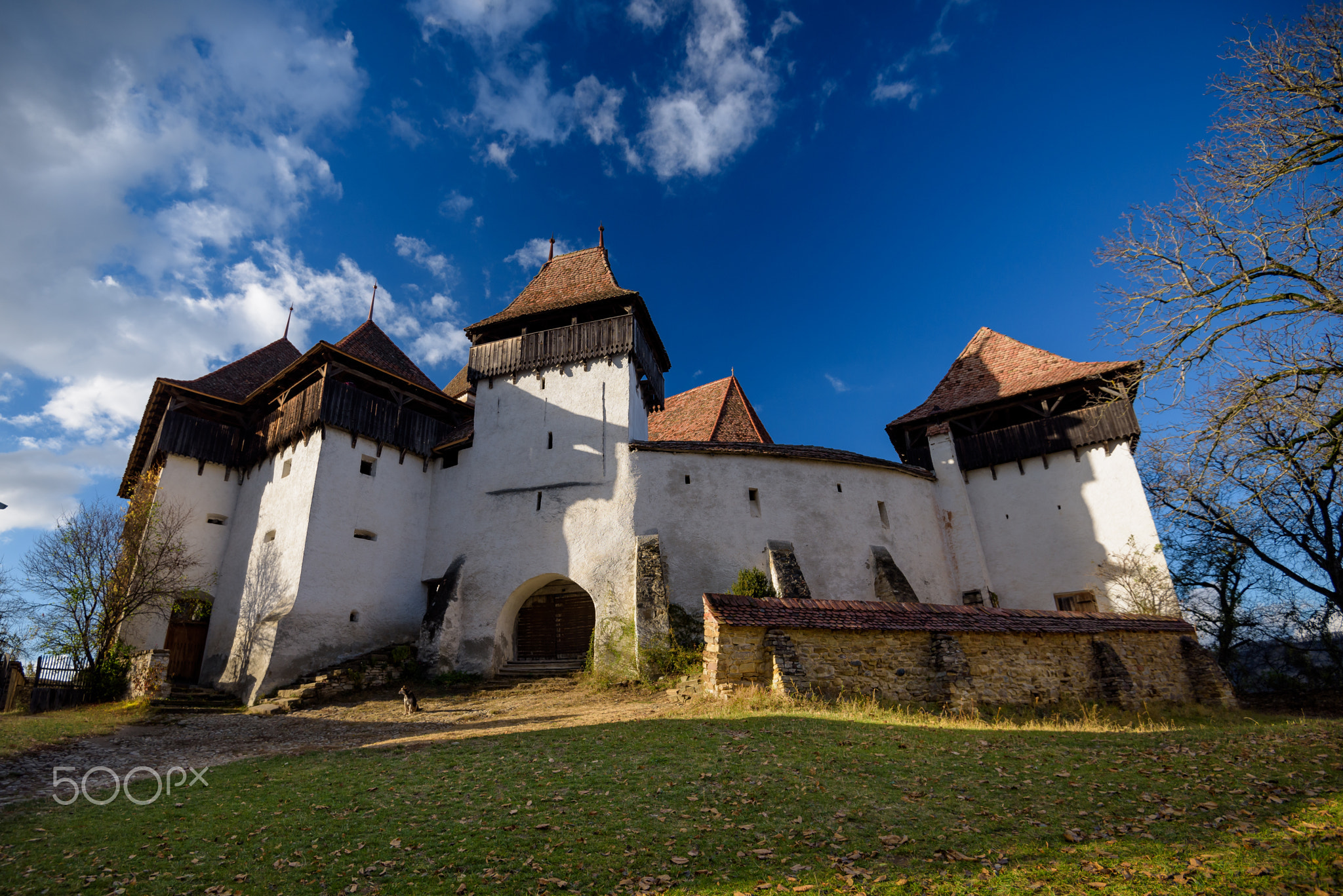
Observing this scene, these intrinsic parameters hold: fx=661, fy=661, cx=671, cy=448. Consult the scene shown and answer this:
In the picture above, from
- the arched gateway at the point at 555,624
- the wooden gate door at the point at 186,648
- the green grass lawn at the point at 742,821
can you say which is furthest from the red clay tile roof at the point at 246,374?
the green grass lawn at the point at 742,821

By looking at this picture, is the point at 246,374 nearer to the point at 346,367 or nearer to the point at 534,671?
the point at 346,367

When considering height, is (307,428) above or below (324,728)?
above

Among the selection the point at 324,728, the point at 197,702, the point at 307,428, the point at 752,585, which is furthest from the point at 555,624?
the point at 307,428

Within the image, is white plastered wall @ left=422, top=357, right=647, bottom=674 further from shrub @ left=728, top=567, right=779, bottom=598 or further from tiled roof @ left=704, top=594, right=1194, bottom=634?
tiled roof @ left=704, top=594, right=1194, bottom=634

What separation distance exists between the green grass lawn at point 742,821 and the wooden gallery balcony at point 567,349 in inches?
506

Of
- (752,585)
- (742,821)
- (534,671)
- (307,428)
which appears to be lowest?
(742,821)

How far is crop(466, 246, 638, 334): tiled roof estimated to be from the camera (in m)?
20.3

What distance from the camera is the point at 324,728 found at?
12.0m

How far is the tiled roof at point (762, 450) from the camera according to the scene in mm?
17734

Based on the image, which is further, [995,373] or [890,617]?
[995,373]

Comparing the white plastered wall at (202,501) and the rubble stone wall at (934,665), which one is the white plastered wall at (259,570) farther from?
the rubble stone wall at (934,665)

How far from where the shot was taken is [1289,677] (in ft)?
59.4

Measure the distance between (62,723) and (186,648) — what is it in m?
6.54

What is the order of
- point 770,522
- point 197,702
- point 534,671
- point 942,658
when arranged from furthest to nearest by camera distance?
point 770,522 → point 534,671 → point 197,702 → point 942,658
